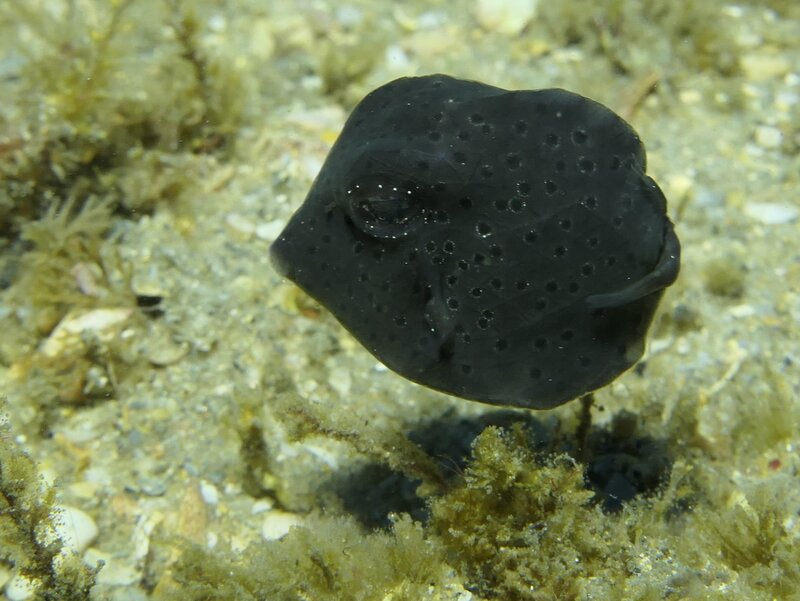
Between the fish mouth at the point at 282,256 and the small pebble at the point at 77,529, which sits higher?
the fish mouth at the point at 282,256

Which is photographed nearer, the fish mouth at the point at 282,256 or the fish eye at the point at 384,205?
the fish eye at the point at 384,205

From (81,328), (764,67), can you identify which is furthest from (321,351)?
(764,67)

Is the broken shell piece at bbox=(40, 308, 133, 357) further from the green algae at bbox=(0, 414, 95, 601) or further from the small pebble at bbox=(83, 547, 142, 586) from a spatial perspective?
the green algae at bbox=(0, 414, 95, 601)

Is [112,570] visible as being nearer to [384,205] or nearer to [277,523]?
[277,523]

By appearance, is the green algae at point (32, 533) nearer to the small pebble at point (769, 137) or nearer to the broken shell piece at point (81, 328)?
the broken shell piece at point (81, 328)

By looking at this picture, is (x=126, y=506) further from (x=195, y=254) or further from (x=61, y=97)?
(x=61, y=97)

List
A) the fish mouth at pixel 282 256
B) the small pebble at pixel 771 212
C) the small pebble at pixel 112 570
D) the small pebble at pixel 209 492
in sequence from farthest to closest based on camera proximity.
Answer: the small pebble at pixel 771 212
the small pebble at pixel 209 492
the small pebble at pixel 112 570
the fish mouth at pixel 282 256

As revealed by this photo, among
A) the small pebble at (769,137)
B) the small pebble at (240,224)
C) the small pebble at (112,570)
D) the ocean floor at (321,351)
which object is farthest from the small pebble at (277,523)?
the small pebble at (769,137)
